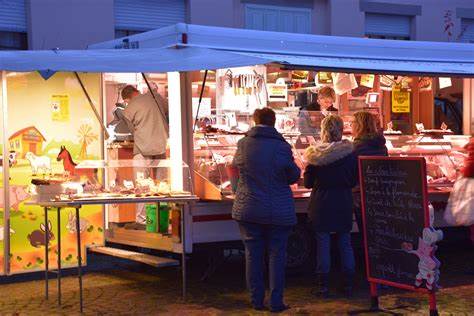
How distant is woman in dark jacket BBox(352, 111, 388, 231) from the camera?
8227mm

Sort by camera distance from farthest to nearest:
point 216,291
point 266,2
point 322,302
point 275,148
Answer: point 266,2 < point 216,291 < point 322,302 < point 275,148

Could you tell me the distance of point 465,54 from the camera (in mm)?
9977

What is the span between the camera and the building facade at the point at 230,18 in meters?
13.4

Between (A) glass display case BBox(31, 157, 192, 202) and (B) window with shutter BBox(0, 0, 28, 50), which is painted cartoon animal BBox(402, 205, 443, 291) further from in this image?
(B) window with shutter BBox(0, 0, 28, 50)

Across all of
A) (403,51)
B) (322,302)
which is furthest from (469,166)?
(322,302)

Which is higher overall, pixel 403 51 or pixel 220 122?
pixel 403 51

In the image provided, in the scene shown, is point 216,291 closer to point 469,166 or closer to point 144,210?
point 144,210

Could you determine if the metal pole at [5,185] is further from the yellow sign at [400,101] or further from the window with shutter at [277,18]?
the window with shutter at [277,18]

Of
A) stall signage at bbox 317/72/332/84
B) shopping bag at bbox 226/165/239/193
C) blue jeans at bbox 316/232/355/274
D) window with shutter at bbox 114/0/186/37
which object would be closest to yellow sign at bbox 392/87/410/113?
stall signage at bbox 317/72/332/84

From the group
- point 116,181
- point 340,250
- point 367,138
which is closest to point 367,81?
point 367,138

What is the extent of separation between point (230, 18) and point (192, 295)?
7.90 m

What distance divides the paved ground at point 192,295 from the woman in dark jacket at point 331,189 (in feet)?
1.55

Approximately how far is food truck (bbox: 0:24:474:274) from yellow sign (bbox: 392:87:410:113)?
3.14 feet

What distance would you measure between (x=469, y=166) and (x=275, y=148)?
2.52 m
